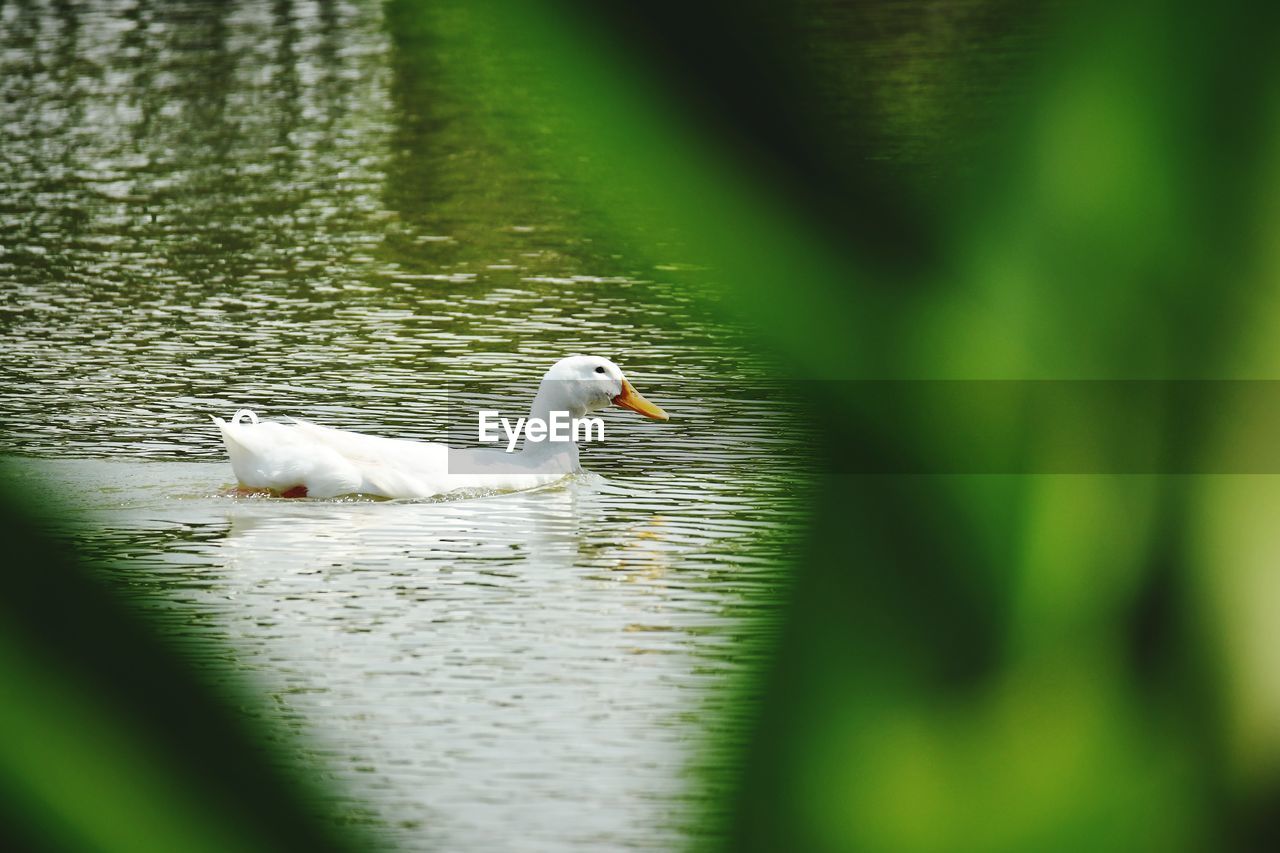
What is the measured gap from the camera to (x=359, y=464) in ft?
25.9

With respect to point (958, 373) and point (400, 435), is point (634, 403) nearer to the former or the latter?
point (400, 435)

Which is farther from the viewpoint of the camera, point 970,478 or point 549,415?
point 549,415

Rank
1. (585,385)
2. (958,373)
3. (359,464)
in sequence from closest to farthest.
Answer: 1. (958,373)
2. (359,464)
3. (585,385)

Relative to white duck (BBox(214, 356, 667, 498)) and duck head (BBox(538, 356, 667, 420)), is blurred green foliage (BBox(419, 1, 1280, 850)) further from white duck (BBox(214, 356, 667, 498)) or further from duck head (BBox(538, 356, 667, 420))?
duck head (BBox(538, 356, 667, 420))

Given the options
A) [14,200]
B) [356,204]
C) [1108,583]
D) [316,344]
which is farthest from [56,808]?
[14,200]

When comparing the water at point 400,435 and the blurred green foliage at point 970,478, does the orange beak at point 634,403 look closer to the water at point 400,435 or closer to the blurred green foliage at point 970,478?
the water at point 400,435

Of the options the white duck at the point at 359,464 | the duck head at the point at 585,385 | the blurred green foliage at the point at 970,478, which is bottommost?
the white duck at the point at 359,464

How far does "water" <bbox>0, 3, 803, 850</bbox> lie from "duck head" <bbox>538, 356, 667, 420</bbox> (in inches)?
10.7

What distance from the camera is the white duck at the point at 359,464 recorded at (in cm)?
780

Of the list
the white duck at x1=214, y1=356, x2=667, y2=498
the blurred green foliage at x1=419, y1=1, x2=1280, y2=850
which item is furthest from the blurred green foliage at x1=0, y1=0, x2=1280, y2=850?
the white duck at x1=214, y1=356, x2=667, y2=498

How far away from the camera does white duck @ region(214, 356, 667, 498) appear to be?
7801 millimetres

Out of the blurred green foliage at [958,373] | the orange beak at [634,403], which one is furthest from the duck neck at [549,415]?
the blurred green foliage at [958,373]

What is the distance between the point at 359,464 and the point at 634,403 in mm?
1381

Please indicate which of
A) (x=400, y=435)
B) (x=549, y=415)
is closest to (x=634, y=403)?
(x=549, y=415)
